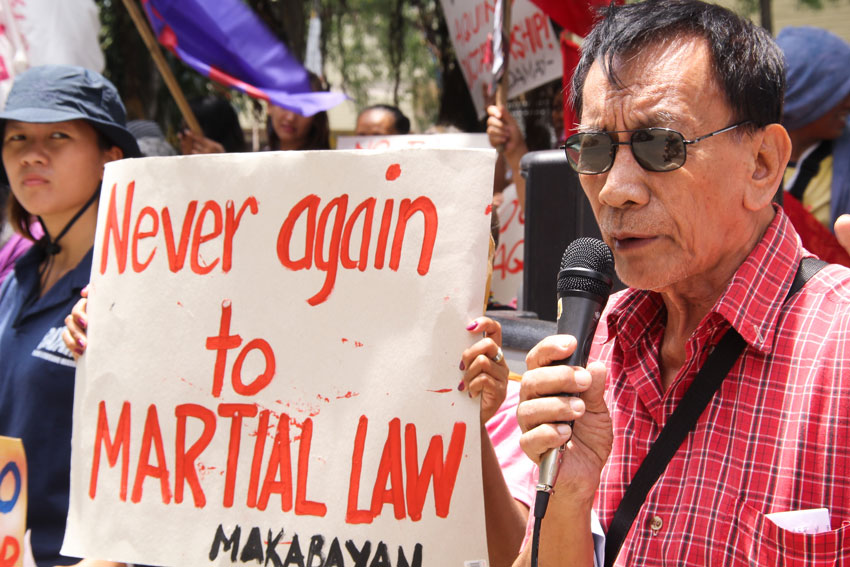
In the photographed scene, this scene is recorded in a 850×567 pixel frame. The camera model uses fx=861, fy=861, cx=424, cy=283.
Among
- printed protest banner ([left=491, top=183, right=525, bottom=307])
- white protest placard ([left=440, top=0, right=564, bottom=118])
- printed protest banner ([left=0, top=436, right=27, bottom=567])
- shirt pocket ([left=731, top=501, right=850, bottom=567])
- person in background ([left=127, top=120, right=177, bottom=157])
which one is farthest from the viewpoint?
white protest placard ([left=440, top=0, right=564, bottom=118])

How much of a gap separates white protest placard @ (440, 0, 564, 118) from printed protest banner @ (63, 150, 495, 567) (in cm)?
331

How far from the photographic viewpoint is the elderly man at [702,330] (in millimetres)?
1331

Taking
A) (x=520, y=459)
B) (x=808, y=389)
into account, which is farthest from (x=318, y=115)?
(x=808, y=389)

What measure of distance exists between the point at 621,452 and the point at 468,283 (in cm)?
46

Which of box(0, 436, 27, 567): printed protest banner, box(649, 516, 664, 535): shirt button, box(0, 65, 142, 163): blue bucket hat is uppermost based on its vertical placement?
box(0, 65, 142, 163): blue bucket hat

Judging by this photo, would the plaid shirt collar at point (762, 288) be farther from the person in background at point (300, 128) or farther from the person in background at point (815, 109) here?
the person in background at point (300, 128)

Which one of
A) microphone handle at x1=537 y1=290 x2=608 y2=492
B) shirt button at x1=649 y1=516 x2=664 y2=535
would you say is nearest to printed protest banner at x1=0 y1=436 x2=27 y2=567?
microphone handle at x1=537 y1=290 x2=608 y2=492

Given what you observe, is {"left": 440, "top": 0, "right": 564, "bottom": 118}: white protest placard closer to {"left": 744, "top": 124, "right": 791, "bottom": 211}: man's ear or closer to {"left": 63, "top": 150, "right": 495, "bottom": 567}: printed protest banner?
{"left": 63, "top": 150, "right": 495, "bottom": 567}: printed protest banner

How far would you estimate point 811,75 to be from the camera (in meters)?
3.38

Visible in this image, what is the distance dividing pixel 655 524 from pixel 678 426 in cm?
17

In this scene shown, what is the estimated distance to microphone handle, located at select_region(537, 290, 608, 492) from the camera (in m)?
1.35

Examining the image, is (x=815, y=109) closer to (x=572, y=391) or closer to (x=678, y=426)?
(x=678, y=426)

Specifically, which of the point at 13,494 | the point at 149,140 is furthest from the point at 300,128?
the point at 13,494

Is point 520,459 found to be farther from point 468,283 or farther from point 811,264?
point 811,264
